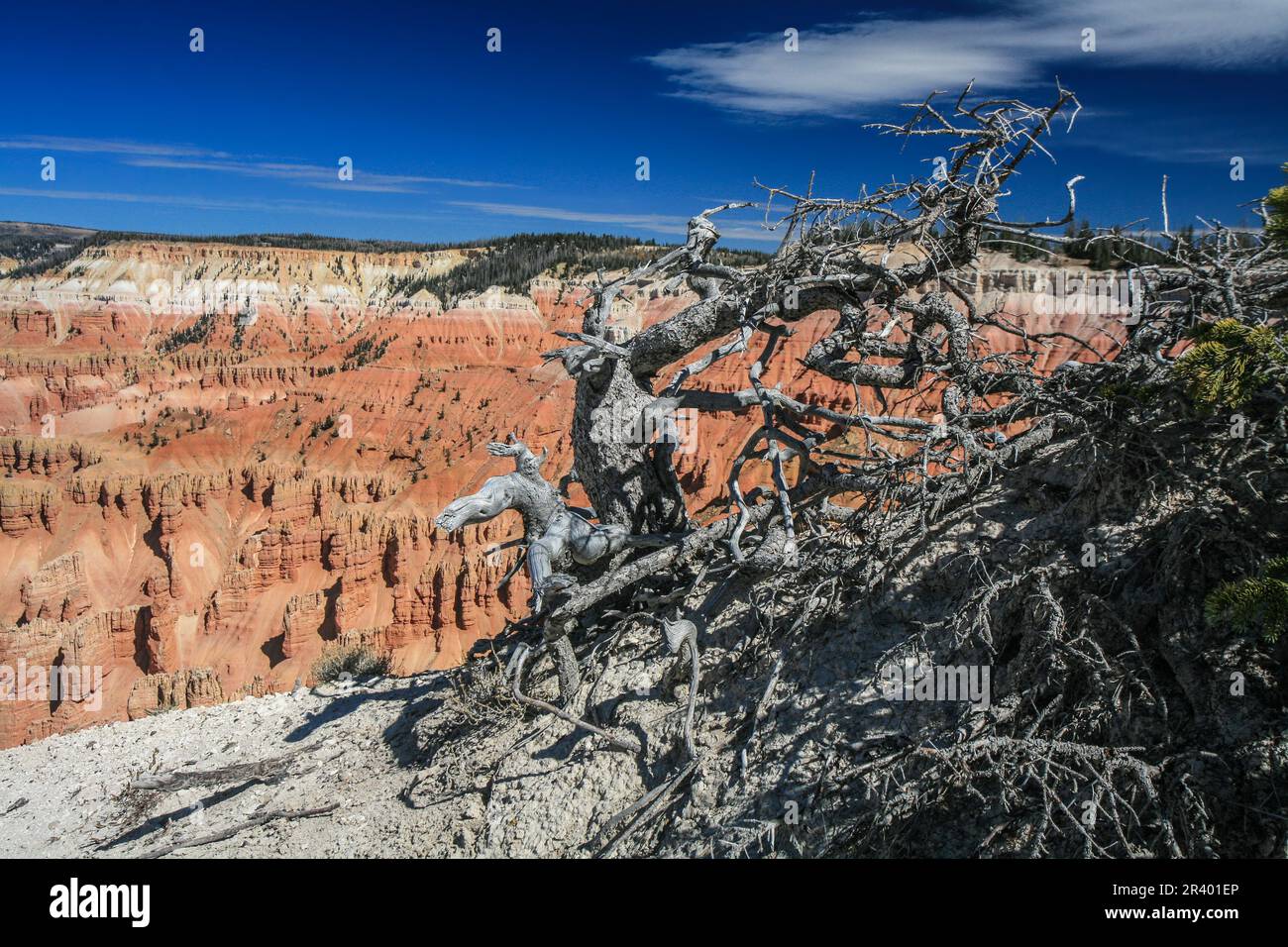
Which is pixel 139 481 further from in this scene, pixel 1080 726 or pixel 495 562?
pixel 1080 726

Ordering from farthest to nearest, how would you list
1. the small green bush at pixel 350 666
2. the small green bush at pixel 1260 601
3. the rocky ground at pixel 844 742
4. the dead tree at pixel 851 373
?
the small green bush at pixel 350 666 < the dead tree at pixel 851 373 < the rocky ground at pixel 844 742 < the small green bush at pixel 1260 601

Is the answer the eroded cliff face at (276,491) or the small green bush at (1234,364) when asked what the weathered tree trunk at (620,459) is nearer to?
the eroded cliff face at (276,491)

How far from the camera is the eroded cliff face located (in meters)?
24.1

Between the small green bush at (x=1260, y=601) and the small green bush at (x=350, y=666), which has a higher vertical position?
the small green bush at (x=1260, y=601)

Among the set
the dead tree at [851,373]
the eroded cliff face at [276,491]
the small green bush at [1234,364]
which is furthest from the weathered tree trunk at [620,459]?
the small green bush at [1234,364]

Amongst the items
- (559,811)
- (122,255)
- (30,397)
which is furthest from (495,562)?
(122,255)

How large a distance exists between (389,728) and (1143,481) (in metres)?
5.41

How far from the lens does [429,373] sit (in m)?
44.8

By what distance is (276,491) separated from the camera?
2989 cm

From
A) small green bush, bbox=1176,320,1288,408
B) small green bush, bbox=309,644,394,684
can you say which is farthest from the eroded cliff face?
small green bush, bbox=1176,320,1288,408

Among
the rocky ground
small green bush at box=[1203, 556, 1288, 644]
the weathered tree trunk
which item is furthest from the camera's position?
the weathered tree trunk

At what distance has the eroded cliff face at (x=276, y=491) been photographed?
24.1m

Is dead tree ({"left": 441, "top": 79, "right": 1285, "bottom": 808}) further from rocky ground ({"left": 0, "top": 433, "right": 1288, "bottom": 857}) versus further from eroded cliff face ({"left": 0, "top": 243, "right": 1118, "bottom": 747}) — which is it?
eroded cliff face ({"left": 0, "top": 243, "right": 1118, "bottom": 747})

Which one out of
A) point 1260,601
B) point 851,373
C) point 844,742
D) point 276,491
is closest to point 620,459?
point 851,373
